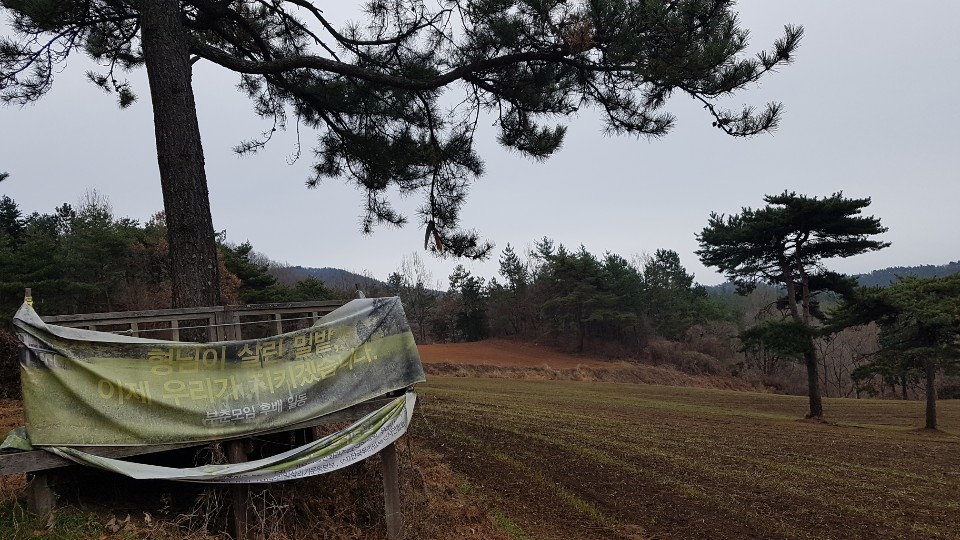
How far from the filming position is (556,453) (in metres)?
9.83

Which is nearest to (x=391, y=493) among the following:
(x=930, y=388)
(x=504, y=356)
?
(x=930, y=388)

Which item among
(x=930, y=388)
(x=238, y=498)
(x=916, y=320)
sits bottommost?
(x=930, y=388)

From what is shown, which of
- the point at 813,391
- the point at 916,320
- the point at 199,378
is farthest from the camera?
the point at 813,391

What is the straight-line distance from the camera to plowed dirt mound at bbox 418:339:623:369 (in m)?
36.8

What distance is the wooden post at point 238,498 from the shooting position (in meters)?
4.19

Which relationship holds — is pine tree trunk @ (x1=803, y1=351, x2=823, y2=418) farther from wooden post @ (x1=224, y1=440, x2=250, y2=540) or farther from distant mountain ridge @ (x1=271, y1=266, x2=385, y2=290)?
distant mountain ridge @ (x1=271, y1=266, x2=385, y2=290)

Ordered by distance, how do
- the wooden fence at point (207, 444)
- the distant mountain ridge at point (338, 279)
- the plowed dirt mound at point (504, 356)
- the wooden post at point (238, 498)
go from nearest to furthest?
the wooden fence at point (207, 444) < the wooden post at point (238, 498) < the plowed dirt mound at point (504, 356) < the distant mountain ridge at point (338, 279)

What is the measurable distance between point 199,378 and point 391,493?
5.73 feet

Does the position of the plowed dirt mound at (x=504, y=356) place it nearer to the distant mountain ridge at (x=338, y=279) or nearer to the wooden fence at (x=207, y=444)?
the distant mountain ridge at (x=338, y=279)

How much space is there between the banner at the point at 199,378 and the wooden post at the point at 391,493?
1.70 ft

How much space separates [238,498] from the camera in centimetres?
421

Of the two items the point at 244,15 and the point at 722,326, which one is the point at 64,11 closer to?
the point at 244,15

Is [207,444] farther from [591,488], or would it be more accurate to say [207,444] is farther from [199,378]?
[591,488]

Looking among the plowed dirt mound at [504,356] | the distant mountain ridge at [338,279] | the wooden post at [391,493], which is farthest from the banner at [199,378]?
the distant mountain ridge at [338,279]
